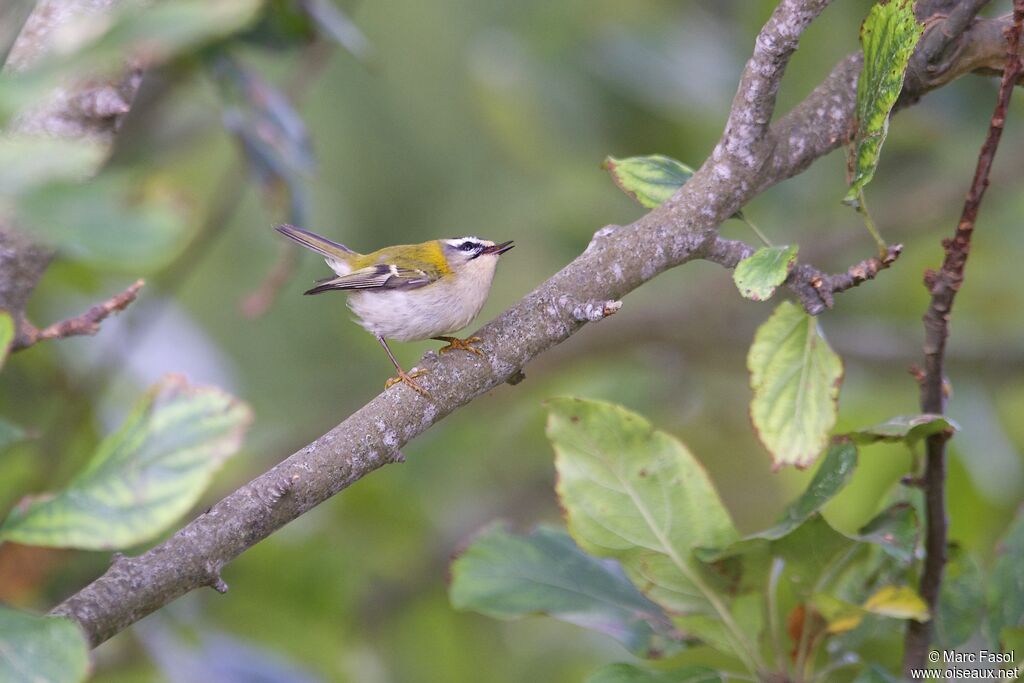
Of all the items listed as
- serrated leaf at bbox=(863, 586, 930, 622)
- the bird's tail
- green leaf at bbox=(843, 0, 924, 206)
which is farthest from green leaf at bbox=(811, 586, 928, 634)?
the bird's tail

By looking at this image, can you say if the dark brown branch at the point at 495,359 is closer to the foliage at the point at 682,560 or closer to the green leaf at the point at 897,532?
the foliage at the point at 682,560

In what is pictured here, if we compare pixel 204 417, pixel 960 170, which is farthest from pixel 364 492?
pixel 960 170

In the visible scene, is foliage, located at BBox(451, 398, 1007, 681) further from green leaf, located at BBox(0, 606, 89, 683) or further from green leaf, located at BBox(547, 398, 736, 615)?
green leaf, located at BBox(0, 606, 89, 683)

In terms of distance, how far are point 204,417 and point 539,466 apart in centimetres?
264

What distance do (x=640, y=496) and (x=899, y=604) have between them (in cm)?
42

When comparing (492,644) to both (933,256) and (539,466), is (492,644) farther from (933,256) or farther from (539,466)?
(933,256)

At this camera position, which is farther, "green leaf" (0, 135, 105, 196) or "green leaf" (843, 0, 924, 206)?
"green leaf" (843, 0, 924, 206)

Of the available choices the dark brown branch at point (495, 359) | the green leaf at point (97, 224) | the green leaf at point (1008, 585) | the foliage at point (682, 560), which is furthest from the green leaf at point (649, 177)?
the green leaf at point (97, 224)

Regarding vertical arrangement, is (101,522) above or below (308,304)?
above

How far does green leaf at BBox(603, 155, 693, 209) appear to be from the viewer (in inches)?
59.8

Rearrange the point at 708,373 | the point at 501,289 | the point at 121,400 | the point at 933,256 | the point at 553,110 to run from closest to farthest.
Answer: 1. the point at 121,400
2. the point at 933,256
3. the point at 553,110
4. the point at 708,373
5. the point at 501,289

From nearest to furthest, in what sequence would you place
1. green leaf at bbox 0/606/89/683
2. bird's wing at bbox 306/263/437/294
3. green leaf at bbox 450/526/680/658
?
1. green leaf at bbox 0/606/89/683
2. green leaf at bbox 450/526/680/658
3. bird's wing at bbox 306/263/437/294

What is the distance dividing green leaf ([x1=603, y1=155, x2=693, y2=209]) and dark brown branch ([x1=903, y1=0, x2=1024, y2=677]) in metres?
0.40

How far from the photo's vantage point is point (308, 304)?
19.1 ft
